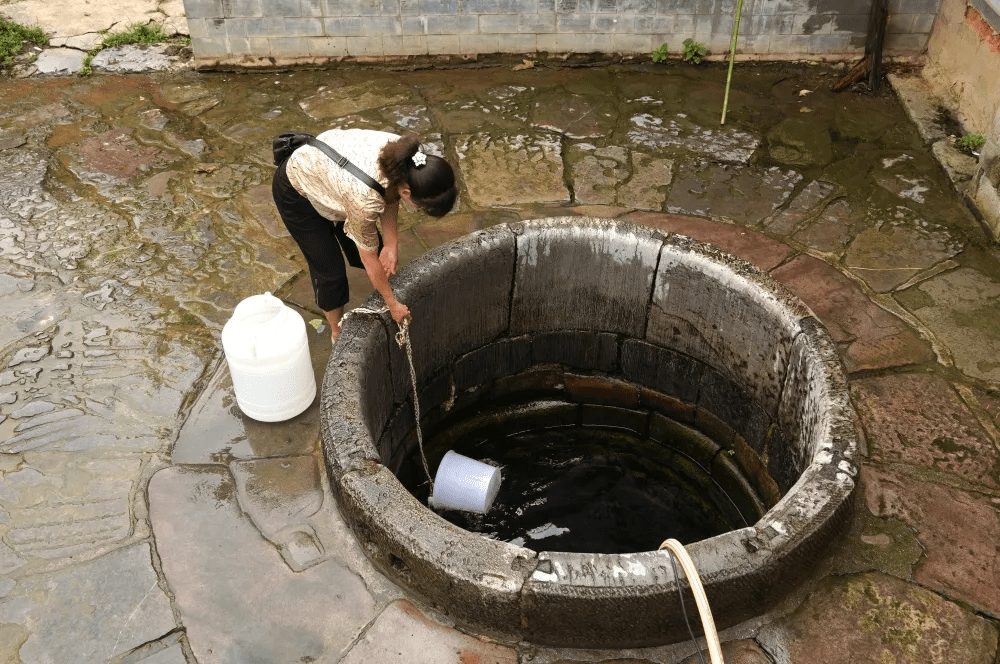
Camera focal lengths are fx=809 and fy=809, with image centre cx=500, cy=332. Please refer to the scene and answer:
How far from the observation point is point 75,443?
3984mm

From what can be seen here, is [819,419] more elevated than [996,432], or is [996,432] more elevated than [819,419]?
[819,419]

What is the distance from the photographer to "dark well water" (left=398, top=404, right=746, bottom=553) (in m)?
4.66

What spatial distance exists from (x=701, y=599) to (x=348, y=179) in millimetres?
2254

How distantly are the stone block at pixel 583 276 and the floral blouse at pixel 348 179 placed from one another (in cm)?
104

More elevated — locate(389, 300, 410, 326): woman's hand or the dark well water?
locate(389, 300, 410, 326): woman's hand

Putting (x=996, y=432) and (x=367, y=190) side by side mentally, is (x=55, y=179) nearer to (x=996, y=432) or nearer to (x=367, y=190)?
(x=367, y=190)

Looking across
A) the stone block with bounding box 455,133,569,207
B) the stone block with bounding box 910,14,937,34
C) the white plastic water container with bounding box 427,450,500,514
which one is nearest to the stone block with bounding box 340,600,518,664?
the white plastic water container with bounding box 427,450,500,514

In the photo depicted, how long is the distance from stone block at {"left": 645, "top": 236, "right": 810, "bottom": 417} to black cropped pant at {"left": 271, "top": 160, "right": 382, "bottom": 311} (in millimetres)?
1611

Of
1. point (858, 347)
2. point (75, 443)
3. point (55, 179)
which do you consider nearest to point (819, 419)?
point (858, 347)

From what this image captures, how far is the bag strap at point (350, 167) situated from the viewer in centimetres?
356

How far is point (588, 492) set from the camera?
16.3 ft

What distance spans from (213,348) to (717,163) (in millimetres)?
3776

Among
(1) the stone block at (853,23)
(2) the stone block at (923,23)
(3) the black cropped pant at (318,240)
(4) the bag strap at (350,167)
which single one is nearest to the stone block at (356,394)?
(3) the black cropped pant at (318,240)

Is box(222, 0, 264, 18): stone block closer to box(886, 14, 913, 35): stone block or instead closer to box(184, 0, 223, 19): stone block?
box(184, 0, 223, 19): stone block
